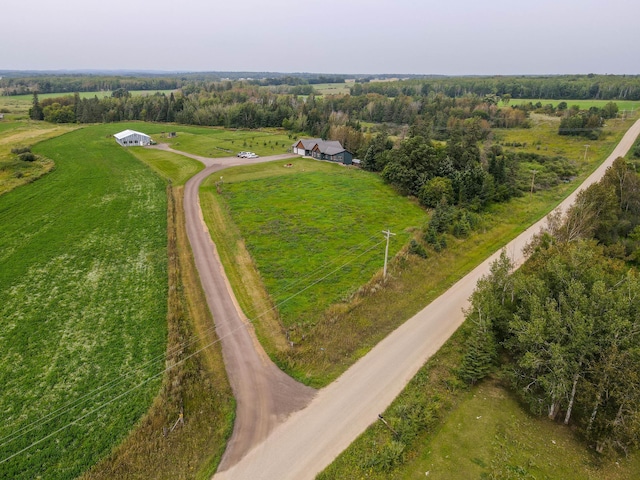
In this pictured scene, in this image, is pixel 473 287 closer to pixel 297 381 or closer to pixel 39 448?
pixel 297 381

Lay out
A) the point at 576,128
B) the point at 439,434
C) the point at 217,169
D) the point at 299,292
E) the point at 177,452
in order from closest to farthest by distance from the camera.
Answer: the point at 177,452, the point at 439,434, the point at 299,292, the point at 217,169, the point at 576,128

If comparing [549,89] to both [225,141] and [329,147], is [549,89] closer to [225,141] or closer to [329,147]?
[329,147]

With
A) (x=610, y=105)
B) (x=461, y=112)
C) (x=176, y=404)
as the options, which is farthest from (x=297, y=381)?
(x=610, y=105)

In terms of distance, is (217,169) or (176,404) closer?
(176,404)

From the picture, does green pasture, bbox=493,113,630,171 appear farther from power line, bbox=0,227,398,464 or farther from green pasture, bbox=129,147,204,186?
power line, bbox=0,227,398,464

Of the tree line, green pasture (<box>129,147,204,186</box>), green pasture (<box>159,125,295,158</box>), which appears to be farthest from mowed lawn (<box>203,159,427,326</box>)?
the tree line

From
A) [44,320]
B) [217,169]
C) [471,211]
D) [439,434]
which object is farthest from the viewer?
[217,169]

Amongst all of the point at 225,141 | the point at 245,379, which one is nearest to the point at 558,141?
the point at 225,141
